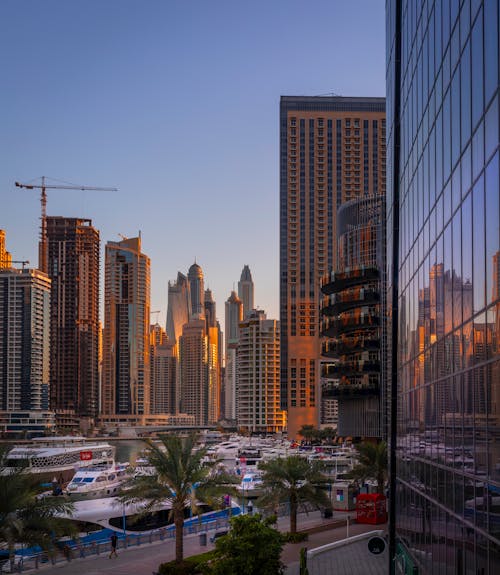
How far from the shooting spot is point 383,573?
122ft

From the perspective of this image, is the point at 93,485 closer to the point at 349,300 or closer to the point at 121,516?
the point at 121,516

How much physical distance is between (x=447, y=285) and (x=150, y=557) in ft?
96.0

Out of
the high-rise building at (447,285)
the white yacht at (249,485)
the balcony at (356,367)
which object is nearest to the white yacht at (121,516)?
the white yacht at (249,485)

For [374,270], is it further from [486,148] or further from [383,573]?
[486,148]

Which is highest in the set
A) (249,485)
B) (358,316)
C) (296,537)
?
(358,316)

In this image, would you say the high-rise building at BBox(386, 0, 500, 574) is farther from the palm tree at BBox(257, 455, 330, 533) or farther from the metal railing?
the metal railing

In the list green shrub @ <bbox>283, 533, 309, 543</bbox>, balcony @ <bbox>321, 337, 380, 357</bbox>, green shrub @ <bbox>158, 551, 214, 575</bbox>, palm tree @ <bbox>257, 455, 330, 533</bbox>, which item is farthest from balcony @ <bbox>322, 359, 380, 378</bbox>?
green shrub @ <bbox>158, 551, 214, 575</bbox>

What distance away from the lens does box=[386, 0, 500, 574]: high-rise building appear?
1580cm

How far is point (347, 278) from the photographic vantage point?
96.4 metres

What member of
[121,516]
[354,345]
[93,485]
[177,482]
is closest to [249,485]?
[93,485]

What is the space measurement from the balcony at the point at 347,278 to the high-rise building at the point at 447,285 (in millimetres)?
59079

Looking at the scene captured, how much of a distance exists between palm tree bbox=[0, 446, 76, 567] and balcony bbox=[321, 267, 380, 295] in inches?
2609

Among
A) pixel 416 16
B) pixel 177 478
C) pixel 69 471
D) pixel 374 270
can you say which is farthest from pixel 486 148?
pixel 69 471

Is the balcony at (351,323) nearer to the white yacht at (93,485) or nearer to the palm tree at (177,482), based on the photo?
the white yacht at (93,485)
